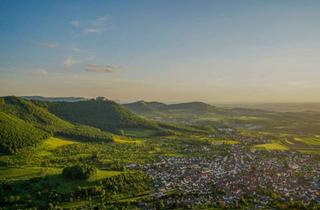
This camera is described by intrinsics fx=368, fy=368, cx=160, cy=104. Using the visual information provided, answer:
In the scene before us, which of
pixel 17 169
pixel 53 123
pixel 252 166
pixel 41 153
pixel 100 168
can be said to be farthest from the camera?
pixel 53 123

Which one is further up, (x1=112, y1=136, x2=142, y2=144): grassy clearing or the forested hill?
the forested hill

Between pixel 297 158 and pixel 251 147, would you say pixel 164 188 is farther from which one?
pixel 251 147

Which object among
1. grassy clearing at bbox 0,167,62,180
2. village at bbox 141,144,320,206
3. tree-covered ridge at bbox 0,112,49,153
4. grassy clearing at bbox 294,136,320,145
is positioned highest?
tree-covered ridge at bbox 0,112,49,153

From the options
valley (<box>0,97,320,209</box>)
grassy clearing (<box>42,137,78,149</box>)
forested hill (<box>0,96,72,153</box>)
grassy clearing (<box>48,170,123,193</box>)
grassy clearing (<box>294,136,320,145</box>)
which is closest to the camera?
valley (<box>0,97,320,209</box>)

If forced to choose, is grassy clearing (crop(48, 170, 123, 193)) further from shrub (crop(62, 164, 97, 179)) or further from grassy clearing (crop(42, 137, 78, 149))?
grassy clearing (crop(42, 137, 78, 149))

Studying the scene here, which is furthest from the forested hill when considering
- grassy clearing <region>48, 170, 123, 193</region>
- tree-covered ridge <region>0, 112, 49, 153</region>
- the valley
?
grassy clearing <region>48, 170, 123, 193</region>

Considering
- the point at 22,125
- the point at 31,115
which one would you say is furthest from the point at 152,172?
the point at 31,115

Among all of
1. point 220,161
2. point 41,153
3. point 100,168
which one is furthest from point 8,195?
point 220,161
